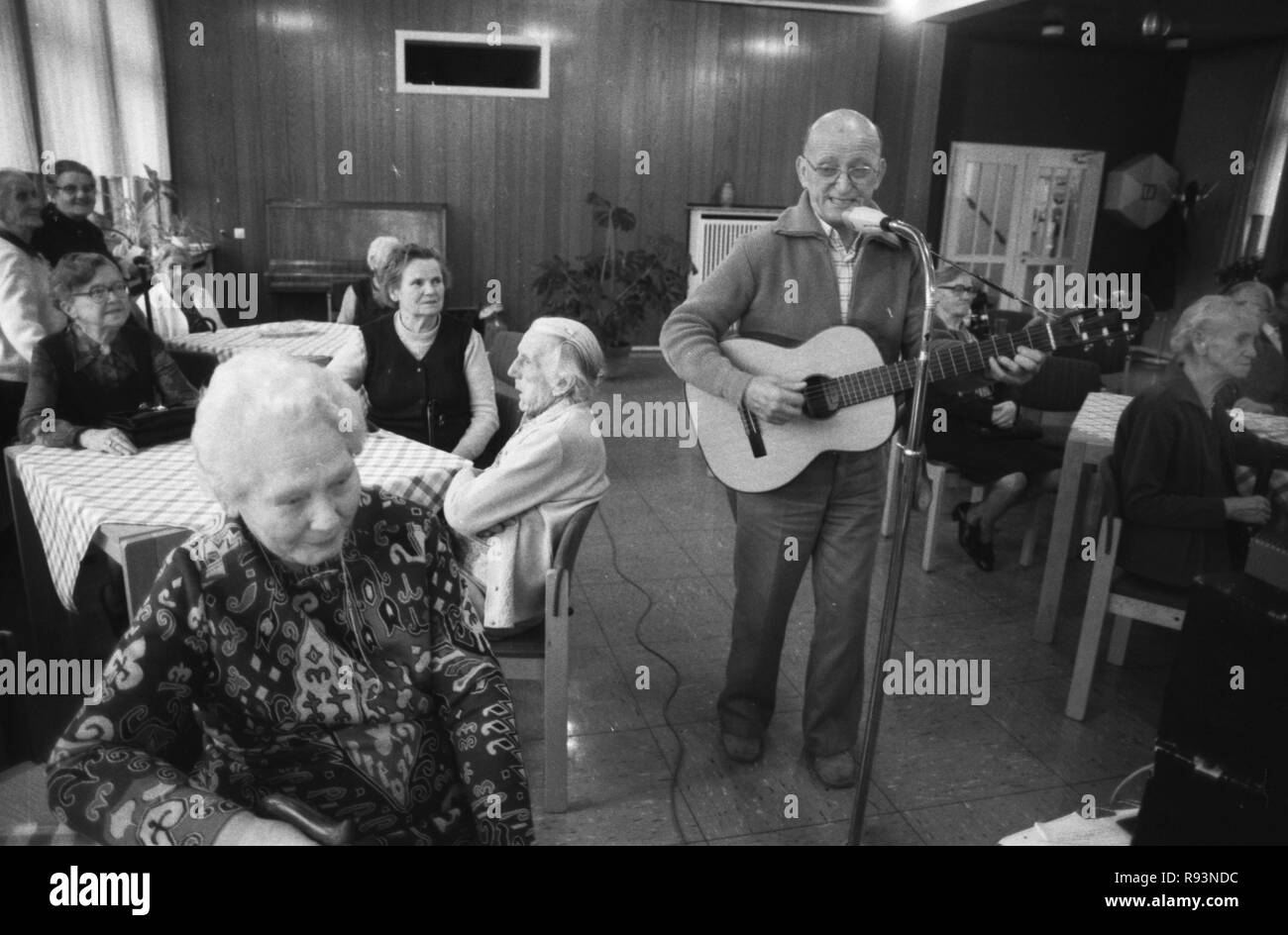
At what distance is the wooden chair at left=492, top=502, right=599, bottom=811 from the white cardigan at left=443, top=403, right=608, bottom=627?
0.05m

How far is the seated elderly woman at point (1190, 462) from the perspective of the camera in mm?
2445

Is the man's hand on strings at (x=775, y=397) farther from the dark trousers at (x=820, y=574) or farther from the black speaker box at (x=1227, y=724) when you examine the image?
the black speaker box at (x=1227, y=724)

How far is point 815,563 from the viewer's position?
2.27 meters

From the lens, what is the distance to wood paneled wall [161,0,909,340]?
7746mm

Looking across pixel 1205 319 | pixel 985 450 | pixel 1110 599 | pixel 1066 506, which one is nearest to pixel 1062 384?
pixel 985 450

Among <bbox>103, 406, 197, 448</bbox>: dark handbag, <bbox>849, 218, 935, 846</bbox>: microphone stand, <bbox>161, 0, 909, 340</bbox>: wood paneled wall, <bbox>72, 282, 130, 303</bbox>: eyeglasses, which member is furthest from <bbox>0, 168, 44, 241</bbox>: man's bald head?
<bbox>161, 0, 909, 340</bbox>: wood paneled wall

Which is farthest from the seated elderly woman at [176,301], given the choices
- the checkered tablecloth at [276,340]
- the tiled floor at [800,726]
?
the tiled floor at [800,726]

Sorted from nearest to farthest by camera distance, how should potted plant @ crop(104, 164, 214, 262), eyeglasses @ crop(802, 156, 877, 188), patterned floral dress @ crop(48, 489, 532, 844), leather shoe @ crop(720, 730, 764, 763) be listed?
1. patterned floral dress @ crop(48, 489, 532, 844)
2. eyeglasses @ crop(802, 156, 877, 188)
3. leather shoe @ crop(720, 730, 764, 763)
4. potted plant @ crop(104, 164, 214, 262)

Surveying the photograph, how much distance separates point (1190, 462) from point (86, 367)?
304 centimetres

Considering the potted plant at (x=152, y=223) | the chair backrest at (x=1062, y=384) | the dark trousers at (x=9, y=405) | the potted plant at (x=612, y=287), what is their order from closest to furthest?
1. the dark trousers at (x=9, y=405)
2. the chair backrest at (x=1062, y=384)
3. the potted plant at (x=152, y=223)
4. the potted plant at (x=612, y=287)

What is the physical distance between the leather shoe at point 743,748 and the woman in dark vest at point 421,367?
4.20ft

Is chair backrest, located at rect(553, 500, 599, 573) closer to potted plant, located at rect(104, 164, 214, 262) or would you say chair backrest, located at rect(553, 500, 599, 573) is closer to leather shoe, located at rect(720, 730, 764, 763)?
leather shoe, located at rect(720, 730, 764, 763)

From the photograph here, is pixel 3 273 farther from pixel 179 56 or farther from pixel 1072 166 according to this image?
pixel 1072 166

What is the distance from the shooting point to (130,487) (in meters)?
2.18
